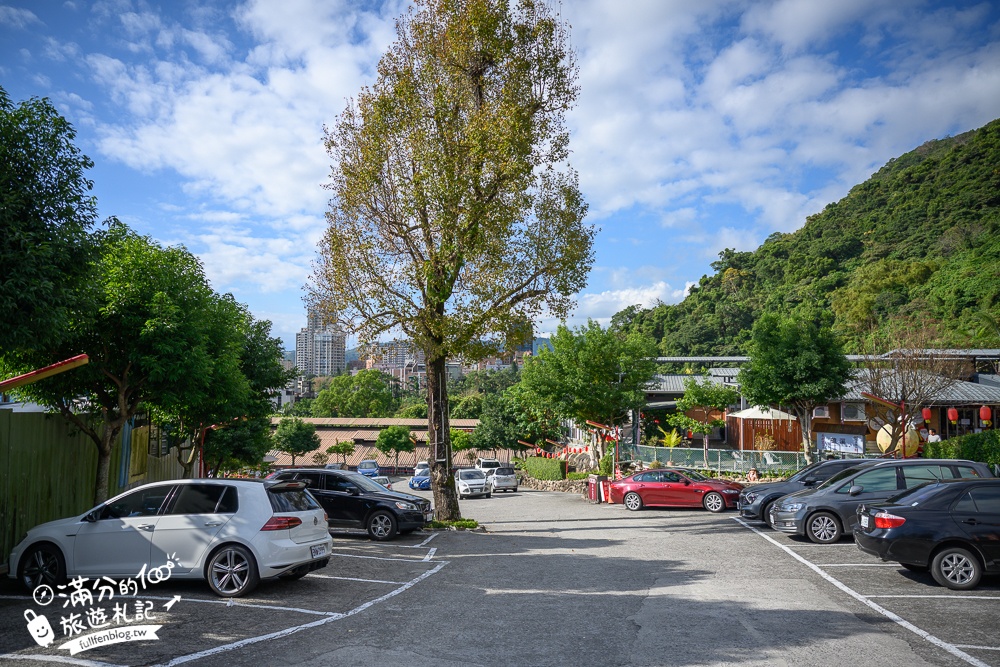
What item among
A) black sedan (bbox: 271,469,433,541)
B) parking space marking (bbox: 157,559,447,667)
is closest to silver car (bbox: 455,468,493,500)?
black sedan (bbox: 271,469,433,541)

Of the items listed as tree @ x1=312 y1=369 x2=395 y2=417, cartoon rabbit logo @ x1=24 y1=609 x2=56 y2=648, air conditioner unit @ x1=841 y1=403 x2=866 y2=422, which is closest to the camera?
cartoon rabbit logo @ x1=24 y1=609 x2=56 y2=648

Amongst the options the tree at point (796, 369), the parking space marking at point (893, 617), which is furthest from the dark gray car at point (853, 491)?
the tree at point (796, 369)

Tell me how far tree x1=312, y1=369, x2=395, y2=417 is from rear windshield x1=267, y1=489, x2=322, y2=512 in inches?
3339

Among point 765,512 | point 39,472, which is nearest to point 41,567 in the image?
point 39,472

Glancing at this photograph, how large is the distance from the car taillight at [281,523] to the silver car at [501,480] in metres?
30.3

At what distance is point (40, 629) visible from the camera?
722cm

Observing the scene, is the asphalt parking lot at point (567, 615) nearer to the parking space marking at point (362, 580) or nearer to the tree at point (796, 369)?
the parking space marking at point (362, 580)

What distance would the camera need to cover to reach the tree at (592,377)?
36.0 m

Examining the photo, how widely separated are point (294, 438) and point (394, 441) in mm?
8361

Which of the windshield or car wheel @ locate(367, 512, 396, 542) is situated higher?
the windshield

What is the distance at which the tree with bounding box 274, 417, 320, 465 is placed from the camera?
59188mm

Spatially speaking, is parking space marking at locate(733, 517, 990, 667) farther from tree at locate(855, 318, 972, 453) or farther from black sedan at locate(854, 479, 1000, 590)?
tree at locate(855, 318, 972, 453)

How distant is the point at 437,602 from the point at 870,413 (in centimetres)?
3003

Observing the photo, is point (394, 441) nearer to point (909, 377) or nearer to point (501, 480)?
point (501, 480)
